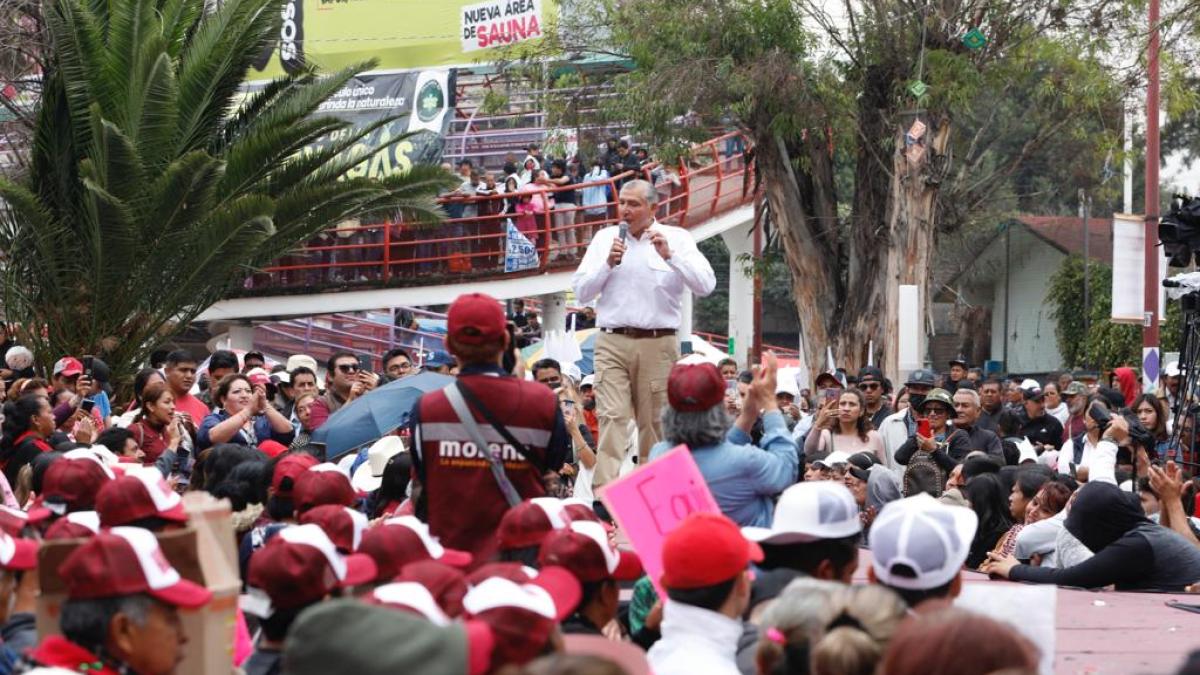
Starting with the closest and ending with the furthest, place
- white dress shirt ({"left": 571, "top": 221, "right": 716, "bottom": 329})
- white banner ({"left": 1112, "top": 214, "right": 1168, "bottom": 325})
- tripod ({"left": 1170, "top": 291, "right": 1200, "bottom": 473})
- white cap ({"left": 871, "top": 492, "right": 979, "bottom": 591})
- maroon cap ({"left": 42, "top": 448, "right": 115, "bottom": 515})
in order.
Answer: white cap ({"left": 871, "top": 492, "right": 979, "bottom": 591}), maroon cap ({"left": 42, "top": 448, "right": 115, "bottom": 515}), white dress shirt ({"left": 571, "top": 221, "right": 716, "bottom": 329}), tripod ({"left": 1170, "top": 291, "right": 1200, "bottom": 473}), white banner ({"left": 1112, "top": 214, "right": 1168, "bottom": 325})

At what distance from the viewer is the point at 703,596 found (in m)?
5.11

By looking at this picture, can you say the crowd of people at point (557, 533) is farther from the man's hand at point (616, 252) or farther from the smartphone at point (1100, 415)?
the smartphone at point (1100, 415)

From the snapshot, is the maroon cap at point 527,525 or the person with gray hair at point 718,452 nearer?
the maroon cap at point 527,525

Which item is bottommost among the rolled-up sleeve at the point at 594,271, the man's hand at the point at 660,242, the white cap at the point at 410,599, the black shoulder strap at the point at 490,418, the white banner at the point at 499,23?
the white cap at the point at 410,599

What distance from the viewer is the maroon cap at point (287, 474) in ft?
24.2

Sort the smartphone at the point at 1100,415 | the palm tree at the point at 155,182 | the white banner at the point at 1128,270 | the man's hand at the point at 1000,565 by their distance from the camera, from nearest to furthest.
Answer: the man's hand at the point at 1000,565
the smartphone at the point at 1100,415
the palm tree at the point at 155,182
the white banner at the point at 1128,270

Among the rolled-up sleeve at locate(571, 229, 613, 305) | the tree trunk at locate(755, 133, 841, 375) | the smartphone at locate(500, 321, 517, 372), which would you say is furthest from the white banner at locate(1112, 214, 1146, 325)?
the smartphone at locate(500, 321, 517, 372)

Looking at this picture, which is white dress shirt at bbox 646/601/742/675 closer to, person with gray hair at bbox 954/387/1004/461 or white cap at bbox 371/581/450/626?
white cap at bbox 371/581/450/626

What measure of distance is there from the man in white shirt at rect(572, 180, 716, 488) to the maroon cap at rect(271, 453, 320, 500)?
2.67 m

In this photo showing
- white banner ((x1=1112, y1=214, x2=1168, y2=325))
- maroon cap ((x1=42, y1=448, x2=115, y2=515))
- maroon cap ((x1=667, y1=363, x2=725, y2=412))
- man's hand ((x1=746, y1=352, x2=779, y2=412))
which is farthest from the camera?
white banner ((x1=1112, y1=214, x2=1168, y2=325))

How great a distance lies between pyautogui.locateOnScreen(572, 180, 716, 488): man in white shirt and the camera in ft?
32.3

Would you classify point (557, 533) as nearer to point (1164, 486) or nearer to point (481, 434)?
point (481, 434)

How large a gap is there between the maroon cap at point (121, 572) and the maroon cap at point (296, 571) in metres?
0.38

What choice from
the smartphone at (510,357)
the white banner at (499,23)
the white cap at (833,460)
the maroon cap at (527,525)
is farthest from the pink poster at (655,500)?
the white banner at (499,23)
